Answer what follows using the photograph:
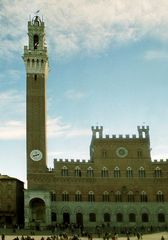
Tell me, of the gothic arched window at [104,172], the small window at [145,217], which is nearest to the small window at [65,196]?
the gothic arched window at [104,172]

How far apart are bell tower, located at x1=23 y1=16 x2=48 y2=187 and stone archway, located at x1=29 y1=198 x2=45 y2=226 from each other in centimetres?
335

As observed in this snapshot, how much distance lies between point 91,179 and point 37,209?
31.6ft

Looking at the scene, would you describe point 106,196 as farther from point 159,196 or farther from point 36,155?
point 36,155

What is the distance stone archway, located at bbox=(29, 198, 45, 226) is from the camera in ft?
245

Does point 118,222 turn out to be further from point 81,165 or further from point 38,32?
point 38,32

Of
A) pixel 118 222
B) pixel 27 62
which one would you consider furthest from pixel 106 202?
pixel 27 62

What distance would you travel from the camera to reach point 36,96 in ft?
261

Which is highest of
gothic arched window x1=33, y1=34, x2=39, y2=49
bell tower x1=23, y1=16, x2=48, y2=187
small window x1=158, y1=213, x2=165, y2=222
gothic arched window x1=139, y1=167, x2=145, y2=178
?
gothic arched window x1=33, y1=34, x2=39, y2=49

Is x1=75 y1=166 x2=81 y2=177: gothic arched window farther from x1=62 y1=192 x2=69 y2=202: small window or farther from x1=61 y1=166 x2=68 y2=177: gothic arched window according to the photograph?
x1=62 y1=192 x2=69 y2=202: small window

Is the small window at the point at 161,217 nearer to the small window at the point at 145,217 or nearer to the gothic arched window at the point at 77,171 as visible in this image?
the small window at the point at 145,217

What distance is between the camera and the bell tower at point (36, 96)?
252ft

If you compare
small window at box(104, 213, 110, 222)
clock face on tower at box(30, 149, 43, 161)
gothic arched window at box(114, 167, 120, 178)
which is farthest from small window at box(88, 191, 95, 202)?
clock face on tower at box(30, 149, 43, 161)

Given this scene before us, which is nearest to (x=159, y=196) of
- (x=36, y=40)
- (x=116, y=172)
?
(x=116, y=172)

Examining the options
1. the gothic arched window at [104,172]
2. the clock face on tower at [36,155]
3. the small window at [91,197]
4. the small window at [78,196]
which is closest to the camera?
the clock face on tower at [36,155]
